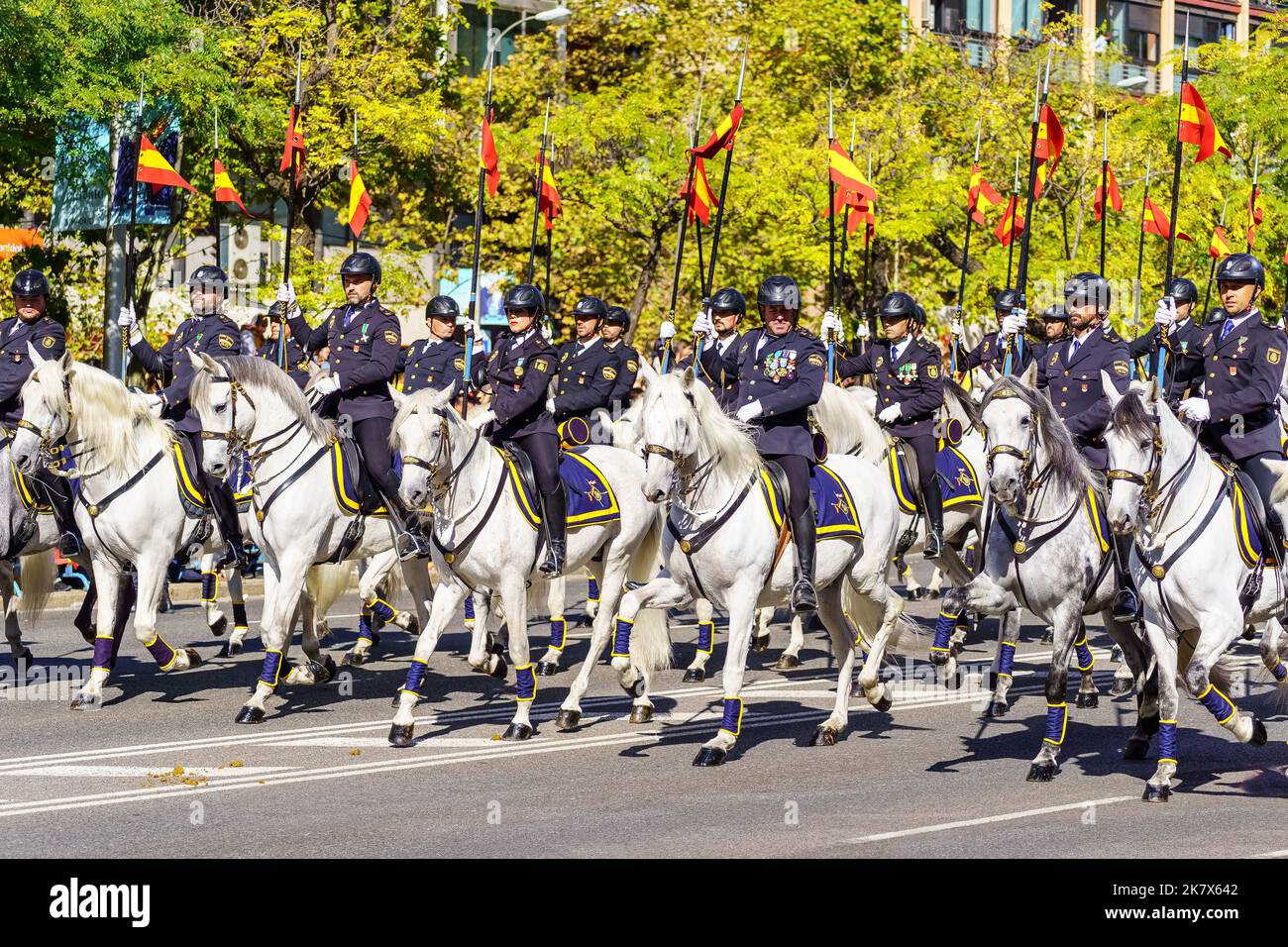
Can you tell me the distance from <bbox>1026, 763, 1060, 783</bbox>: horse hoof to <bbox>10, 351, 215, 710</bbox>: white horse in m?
6.45

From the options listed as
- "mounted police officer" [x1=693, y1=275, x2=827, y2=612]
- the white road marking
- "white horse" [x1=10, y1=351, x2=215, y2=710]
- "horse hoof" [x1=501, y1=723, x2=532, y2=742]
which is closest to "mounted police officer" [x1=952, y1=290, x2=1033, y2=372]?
"mounted police officer" [x1=693, y1=275, x2=827, y2=612]

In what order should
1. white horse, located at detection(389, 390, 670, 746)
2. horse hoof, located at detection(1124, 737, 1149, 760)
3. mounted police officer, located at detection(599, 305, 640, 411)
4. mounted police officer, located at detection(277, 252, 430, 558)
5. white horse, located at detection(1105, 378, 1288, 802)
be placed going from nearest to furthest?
white horse, located at detection(1105, 378, 1288, 802) → horse hoof, located at detection(1124, 737, 1149, 760) → white horse, located at detection(389, 390, 670, 746) → mounted police officer, located at detection(277, 252, 430, 558) → mounted police officer, located at detection(599, 305, 640, 411)

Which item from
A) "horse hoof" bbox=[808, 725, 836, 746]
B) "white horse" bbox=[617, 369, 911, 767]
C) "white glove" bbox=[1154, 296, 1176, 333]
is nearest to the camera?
"white horse" bbox=[617, 369, 911, 767]

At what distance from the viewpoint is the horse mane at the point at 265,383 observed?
1273 centimetres

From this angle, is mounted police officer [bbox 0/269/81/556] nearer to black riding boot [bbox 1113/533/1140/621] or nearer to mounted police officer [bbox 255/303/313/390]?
mounted police officer [bbox 255/303/313/390]

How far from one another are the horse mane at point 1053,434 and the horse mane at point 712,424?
59.4 inches

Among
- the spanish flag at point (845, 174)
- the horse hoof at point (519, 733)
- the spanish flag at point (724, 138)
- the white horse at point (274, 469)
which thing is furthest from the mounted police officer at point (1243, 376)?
the spanish flag at point (845, 174)

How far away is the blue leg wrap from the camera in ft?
33.1

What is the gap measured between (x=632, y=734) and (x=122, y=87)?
14.9 m

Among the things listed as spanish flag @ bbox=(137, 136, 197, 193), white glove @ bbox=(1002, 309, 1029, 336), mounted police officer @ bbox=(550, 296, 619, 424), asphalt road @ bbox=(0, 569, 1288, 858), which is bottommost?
asphalt road @ bbox=(0, 569, 1288, 858)

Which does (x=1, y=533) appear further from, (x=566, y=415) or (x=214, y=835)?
(x=214, y=835)

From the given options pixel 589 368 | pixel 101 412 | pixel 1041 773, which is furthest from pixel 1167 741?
pixel 101 412

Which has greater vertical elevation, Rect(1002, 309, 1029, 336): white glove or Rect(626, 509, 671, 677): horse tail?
Rect(1002, 309, 1029, 336): white glove

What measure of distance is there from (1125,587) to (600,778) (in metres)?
3.43
